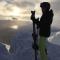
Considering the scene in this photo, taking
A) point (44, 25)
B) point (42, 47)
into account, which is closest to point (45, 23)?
point (44, 25)

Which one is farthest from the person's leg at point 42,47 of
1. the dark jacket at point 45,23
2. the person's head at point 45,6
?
the person's head at point 45,6

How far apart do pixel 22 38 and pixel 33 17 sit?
9.78 metres

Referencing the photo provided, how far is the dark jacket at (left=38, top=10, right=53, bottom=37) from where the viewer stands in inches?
410

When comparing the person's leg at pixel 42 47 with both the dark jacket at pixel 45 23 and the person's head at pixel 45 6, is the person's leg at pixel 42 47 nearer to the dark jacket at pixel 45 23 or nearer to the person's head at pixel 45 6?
the dark jacket at pixel 45 23

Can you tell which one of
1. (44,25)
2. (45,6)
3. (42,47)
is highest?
(45,6)

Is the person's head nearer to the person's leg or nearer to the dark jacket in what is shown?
the dark jacket

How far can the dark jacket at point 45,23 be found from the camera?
1041cm

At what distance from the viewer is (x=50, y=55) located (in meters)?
17.7

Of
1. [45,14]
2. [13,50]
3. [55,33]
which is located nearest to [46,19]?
[45,14]

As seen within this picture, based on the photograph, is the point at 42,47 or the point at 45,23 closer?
the point at 45,23

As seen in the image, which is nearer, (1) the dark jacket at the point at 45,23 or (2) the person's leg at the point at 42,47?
(1) the dark jacket at the point at 45,23

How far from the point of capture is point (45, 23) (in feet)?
34.3

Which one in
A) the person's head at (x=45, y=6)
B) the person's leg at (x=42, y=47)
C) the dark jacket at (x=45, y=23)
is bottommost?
the person's leg at (x=42, y=47)

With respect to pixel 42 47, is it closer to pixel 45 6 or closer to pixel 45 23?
pixel 45 23
